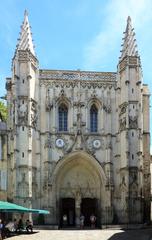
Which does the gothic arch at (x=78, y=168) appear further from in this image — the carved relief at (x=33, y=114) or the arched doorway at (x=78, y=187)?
the carved relief at (x=33, y=114)

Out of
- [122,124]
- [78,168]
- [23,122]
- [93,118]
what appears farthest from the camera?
[93,118]

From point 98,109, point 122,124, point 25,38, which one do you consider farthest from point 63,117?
point 25,38

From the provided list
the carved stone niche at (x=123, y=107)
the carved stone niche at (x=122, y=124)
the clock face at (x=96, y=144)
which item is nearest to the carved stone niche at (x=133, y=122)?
the carved stone niche at (x=122, y=124)

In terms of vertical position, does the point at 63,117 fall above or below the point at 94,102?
below

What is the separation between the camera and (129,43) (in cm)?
4875

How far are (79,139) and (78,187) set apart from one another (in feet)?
14.4

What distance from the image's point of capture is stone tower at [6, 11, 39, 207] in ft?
145

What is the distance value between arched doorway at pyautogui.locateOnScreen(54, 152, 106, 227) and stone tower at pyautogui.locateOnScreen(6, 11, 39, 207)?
2.92 metres

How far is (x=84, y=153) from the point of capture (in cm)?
4706

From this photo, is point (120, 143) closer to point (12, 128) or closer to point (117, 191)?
point (117, 191)

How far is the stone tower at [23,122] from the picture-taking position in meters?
44.3

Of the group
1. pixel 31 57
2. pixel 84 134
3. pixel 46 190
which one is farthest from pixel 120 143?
pixel 31 57

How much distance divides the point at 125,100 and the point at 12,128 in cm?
1040

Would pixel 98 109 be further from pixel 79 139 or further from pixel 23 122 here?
pixel 23 122
